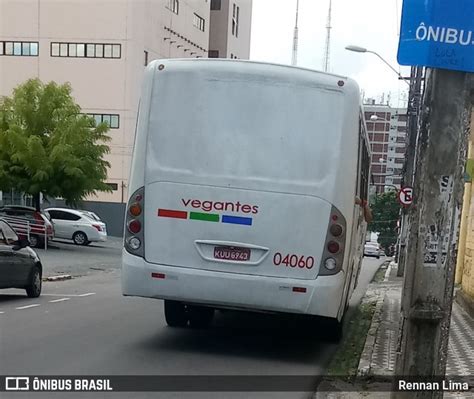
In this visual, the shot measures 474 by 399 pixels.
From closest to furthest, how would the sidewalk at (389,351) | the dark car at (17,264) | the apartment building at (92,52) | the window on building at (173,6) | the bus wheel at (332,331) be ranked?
the sidewalk at (389,351) < the bus wheel at (332,331) < the dark car at (17,264) < the apartment building at (92,52) < the window on building at (173,6)

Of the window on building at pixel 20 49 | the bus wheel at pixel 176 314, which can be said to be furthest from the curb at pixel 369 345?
the window on building at pixel 20 49

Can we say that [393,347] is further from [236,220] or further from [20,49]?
[20,49]

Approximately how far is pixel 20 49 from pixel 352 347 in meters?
42.5

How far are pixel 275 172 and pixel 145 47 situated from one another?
41607 mm

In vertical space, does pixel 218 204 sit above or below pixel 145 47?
below

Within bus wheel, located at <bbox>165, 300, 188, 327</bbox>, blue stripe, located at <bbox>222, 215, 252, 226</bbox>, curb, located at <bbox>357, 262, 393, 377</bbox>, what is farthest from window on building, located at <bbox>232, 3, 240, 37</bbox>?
blue stripe, located at <bbox>222, 215, 252, 226</bbox>

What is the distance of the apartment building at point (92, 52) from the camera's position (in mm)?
46094

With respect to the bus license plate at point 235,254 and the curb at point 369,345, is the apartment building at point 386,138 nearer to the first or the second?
the curb at point 369,345

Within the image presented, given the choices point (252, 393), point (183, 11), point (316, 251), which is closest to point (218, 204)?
point (316, 251)

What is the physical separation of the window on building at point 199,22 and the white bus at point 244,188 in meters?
50.2

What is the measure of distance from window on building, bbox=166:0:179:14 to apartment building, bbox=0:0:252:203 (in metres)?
2.76

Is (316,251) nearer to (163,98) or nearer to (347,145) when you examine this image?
(347,145)

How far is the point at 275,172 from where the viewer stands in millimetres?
8023

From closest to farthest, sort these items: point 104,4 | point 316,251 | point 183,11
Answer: point 316,251, point 104,4, point 183,11
